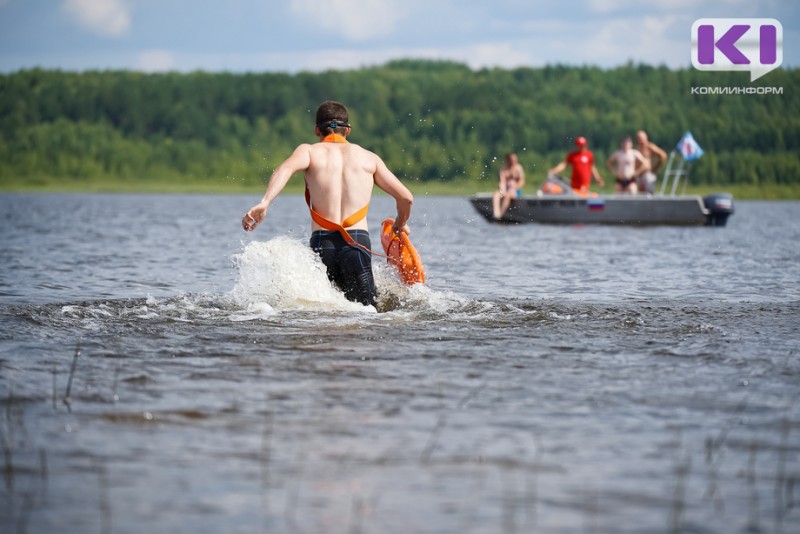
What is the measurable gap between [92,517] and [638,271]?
12033 mm

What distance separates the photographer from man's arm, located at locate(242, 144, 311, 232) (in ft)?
27.1

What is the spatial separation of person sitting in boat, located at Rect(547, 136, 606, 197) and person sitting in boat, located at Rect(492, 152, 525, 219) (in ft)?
2.42

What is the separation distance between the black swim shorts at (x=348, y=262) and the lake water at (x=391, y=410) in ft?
0.35

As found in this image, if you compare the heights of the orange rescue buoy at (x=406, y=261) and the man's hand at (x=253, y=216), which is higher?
the man's hand at (x=253, y=216)

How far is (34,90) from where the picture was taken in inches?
5295

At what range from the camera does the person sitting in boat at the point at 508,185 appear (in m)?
25.6

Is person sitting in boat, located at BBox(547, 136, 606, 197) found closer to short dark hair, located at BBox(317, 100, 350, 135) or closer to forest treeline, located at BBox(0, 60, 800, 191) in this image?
short dark hair, located at BBox(317, 100, 350, 135)

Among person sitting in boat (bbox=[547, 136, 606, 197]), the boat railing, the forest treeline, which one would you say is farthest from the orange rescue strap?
the forest treeline

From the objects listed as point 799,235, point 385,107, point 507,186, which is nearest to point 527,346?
point 507,186

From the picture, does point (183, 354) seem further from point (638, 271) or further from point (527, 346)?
point (638, 271)

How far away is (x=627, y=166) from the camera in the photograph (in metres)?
26.0

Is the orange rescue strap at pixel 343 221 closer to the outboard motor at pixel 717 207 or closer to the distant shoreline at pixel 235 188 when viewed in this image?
the outboard motor at pixel 717 207

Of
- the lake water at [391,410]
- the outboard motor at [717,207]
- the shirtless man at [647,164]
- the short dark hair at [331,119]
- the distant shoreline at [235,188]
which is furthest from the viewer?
the distant shoreline at [235,188]

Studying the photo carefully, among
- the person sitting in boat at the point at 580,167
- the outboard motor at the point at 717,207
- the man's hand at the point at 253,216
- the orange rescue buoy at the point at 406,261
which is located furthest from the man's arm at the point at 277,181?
the outboard motor at the point at 717,207
